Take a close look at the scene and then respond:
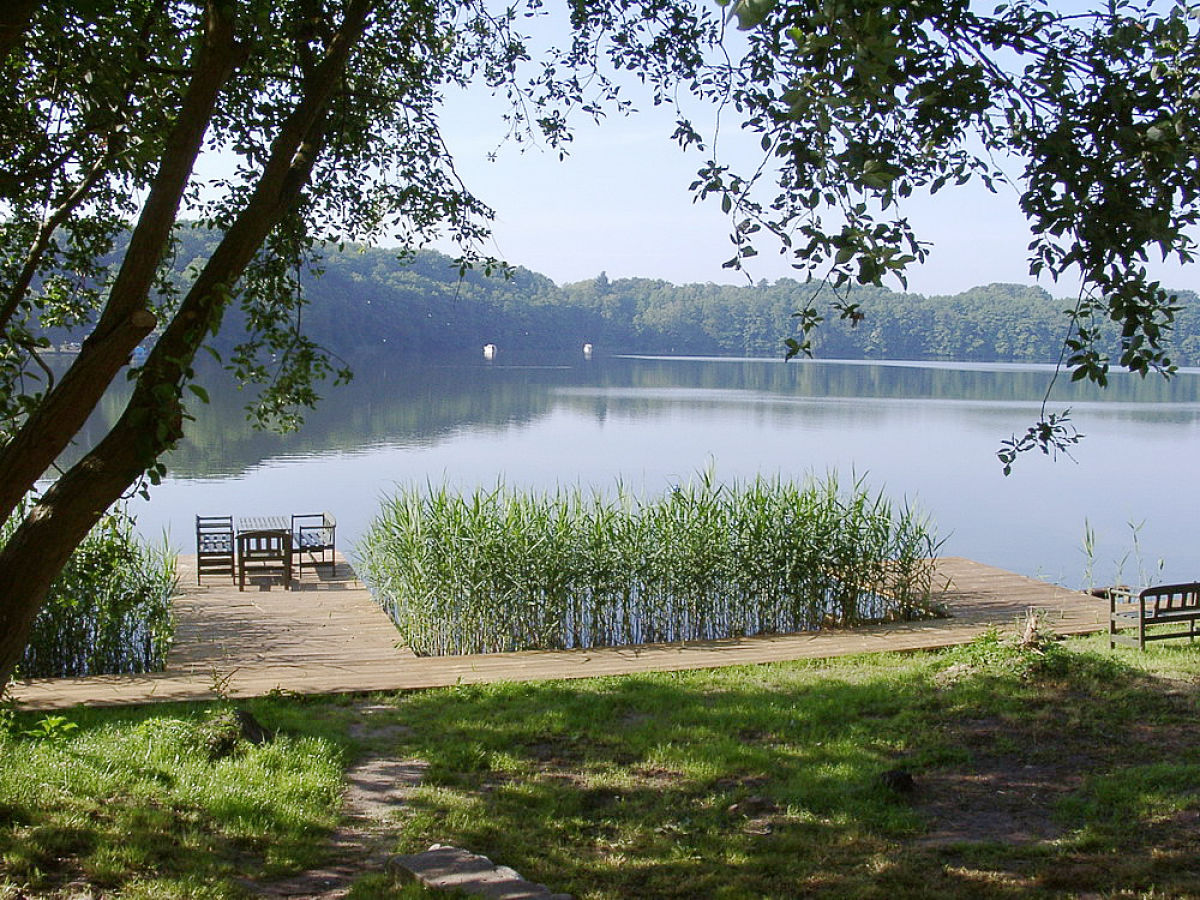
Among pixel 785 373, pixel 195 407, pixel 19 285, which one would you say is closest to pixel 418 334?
pixel 785 373

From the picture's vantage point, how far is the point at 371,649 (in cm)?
812

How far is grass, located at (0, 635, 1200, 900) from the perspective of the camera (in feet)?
11.7

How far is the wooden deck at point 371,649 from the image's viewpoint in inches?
252

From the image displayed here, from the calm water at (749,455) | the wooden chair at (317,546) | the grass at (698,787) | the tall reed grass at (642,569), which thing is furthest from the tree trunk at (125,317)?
the wooden chair at (317,546)

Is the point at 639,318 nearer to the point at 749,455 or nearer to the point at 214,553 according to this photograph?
the point at 749,455

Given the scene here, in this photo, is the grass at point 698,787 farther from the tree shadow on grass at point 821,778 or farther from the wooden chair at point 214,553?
the wooden chair at point 214,553

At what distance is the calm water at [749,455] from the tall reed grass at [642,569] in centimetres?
93

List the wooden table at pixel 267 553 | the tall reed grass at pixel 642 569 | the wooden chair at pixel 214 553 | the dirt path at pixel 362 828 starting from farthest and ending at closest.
→ the wooden chair at pixel 214 553 < the wooden table at pixel 267 553 < the tall reed grass at pixel 642 569 < the dirt path at pixel 362 828

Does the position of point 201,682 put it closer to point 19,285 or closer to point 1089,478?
point 19,285

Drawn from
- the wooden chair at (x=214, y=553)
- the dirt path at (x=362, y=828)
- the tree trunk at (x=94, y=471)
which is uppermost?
the tree trunk at (x=94, y=471)

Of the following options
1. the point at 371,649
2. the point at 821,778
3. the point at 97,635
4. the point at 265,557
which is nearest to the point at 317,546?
the point at 265,557

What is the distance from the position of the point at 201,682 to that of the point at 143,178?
3.16 metres

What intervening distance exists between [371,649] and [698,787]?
415 cm

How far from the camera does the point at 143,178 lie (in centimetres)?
475
